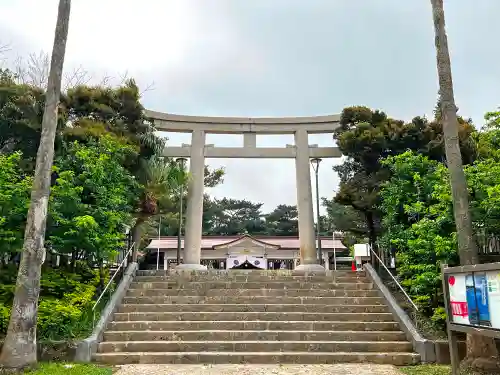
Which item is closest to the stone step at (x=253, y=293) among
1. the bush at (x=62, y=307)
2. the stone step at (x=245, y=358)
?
the bush at (x=62, y=307)

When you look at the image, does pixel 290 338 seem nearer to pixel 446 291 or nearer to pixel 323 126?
pixel 446 291

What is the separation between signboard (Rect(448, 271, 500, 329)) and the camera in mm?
4793

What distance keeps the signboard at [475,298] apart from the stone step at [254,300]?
3621 millimetres

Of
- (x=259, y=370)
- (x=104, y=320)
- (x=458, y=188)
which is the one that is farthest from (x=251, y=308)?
(x=458, y=188)

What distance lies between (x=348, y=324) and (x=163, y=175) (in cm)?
661

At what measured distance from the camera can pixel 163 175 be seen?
1239 centimetres

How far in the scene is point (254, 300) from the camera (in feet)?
30.4

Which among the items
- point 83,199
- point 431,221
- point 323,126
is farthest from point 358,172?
point 83,199

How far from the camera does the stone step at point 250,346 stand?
24.5 feet

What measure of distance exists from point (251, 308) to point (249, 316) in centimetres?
34

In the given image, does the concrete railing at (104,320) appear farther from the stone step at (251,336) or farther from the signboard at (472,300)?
the signboard at (472,300)

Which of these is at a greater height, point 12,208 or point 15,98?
point 15,98

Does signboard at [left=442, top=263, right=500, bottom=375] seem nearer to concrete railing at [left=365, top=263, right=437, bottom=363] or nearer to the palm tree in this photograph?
concrete railing at [left=365, top=263, right=437, bottom=363]

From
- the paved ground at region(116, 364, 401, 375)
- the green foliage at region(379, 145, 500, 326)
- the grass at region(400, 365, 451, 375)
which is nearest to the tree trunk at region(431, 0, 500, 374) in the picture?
the grass at region(400, 365, 451, 375)
